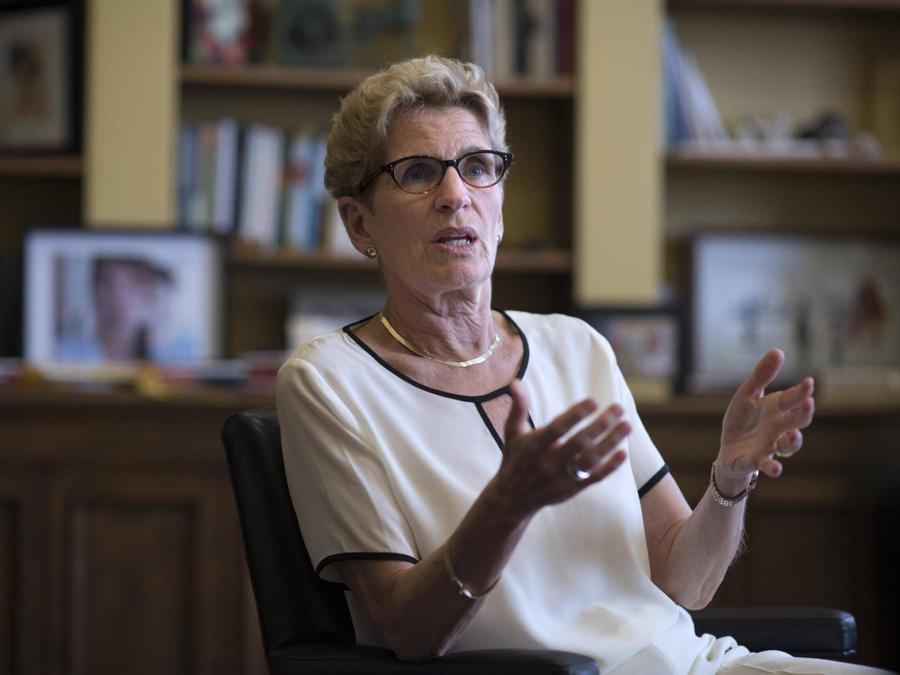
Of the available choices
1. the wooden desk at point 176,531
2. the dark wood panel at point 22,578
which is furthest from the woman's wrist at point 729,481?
the dark wood panel at point 22,578

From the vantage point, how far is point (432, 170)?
1.77 metres

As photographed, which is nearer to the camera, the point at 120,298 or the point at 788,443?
the point at 788,443

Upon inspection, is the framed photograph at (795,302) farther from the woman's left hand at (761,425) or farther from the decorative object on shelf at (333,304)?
the woman's left hand at (761,425)

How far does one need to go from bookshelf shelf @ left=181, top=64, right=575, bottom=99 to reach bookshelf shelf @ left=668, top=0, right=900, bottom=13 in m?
0.51

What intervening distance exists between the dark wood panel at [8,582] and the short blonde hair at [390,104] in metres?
1.43

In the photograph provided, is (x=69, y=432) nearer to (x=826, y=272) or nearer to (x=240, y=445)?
(x=240, y=445)

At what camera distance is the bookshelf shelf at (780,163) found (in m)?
3.87

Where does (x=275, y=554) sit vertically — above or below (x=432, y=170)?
below

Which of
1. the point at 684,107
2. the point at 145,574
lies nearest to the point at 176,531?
the point at 145,574

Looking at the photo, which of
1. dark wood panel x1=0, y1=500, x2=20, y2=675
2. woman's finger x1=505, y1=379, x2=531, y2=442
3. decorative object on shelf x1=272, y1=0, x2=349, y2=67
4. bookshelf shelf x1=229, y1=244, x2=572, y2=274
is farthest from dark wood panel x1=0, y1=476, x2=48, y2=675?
woman's finger x1=505, y1=379, x2=531, y2=442

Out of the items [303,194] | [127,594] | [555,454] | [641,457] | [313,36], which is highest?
[313,36]

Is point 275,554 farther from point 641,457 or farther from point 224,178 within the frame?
point 224,178

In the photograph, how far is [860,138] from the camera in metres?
4.00

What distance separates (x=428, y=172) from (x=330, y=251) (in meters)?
2.01
